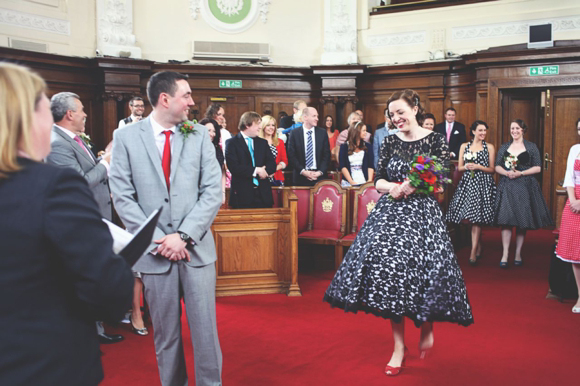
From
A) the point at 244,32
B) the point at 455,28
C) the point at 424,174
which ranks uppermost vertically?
the point at 244,32

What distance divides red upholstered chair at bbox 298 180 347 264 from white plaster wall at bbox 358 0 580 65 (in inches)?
229

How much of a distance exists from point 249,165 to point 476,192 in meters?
2.91

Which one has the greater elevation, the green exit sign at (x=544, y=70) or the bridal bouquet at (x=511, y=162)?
the green exit sign at (x=544, y=70)

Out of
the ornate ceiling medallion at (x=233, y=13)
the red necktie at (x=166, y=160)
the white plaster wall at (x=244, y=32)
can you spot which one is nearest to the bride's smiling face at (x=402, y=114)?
the red necktie at (x=166, y=160)

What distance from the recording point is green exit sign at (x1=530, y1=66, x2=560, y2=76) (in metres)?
9.65

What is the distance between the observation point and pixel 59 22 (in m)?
10.3

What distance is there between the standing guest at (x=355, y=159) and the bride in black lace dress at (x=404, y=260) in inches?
Result: 136

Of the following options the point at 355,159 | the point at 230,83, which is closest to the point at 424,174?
the point at 355,159

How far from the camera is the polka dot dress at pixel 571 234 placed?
15.9 feet

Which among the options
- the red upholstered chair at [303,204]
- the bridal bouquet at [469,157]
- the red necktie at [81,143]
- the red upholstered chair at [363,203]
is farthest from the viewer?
the bridal bouquet at [469,157]

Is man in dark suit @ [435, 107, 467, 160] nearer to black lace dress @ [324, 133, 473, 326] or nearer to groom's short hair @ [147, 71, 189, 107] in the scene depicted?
black lace dress @ [324, 133, 473, 326]

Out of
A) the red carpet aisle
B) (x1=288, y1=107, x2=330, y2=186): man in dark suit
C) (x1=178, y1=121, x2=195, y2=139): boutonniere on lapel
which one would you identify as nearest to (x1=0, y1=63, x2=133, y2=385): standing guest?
(x1=178, y1=121, x2=195, y2=139): boutonniere on lapel

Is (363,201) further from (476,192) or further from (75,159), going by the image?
(75,159)

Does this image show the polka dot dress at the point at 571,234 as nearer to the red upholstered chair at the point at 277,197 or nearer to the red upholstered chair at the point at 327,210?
the red upholstered chair at the point at 327,210
